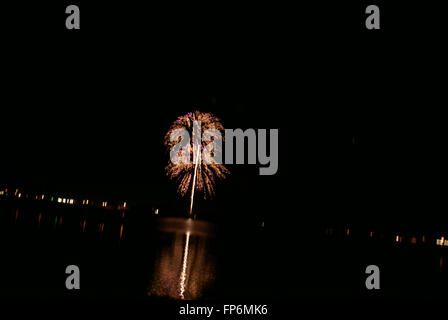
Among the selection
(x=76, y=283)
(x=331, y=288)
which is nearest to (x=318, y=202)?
(x=331, y=288)

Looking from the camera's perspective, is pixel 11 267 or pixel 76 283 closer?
pixel 76 283

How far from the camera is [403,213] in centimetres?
5291

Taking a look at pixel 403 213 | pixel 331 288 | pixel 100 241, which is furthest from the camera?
pixel 403 213

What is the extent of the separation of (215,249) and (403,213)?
38.3 m

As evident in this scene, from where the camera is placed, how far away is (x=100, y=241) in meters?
19.2
